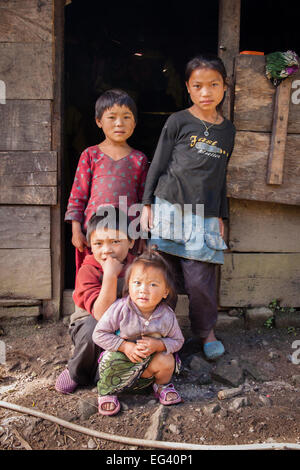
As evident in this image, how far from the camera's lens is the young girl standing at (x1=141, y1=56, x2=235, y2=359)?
263 centimetres

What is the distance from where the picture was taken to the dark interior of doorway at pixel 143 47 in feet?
15.5

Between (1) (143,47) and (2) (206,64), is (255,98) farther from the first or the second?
(1) (143,47)

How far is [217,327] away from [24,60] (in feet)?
8.33

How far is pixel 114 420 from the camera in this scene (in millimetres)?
2133

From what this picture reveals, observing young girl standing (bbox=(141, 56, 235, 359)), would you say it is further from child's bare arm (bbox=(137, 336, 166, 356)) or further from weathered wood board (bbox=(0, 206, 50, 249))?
weathered wood board (bbox=(0, 206, 50, 249))

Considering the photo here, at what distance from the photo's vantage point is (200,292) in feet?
8.98

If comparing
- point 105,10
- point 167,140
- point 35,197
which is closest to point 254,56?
point 167,140

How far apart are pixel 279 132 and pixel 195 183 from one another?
0.84 metres

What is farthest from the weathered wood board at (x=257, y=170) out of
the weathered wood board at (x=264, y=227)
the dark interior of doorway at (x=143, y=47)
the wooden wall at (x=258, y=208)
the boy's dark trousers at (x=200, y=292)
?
the dark interior of doorway at (x=143, y=47)

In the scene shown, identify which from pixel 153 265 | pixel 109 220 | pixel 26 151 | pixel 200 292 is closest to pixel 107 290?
pixel 153 265

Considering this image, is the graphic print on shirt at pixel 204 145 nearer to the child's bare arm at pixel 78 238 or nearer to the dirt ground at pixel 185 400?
the child's bare arm at pixel 78 238

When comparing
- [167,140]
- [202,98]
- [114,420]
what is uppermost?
[202,98]

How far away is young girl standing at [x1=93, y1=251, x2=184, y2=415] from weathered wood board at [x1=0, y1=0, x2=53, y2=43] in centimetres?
194
